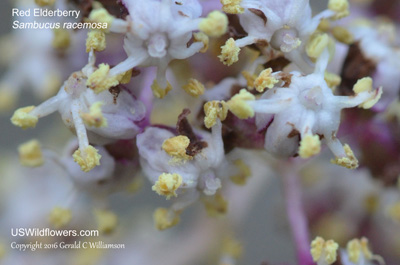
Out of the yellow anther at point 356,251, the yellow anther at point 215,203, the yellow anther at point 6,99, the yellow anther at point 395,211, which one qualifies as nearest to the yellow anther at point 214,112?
the yellow anther at point 215,203

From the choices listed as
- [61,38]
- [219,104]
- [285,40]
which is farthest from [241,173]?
[61,38]

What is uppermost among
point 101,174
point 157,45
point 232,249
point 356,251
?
point 157,45

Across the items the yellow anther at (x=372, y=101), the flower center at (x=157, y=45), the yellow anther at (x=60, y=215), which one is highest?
the flower center at (x=157, y=45)

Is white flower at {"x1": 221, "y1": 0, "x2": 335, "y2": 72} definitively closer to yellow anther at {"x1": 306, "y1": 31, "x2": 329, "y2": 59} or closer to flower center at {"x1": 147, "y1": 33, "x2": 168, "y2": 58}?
yellow anther at {"x1": 306, "y1": 31, "x2": 329, "y2": 59}

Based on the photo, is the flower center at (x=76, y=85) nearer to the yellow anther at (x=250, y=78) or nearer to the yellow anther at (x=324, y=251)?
the yellow anther at (x=250, y=78)

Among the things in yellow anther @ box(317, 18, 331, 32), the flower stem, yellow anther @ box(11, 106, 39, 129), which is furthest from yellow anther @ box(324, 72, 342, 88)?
yellow anther @ box(11, 106, 39, 129)

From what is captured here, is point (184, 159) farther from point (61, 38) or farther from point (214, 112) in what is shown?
point (61, 38)
